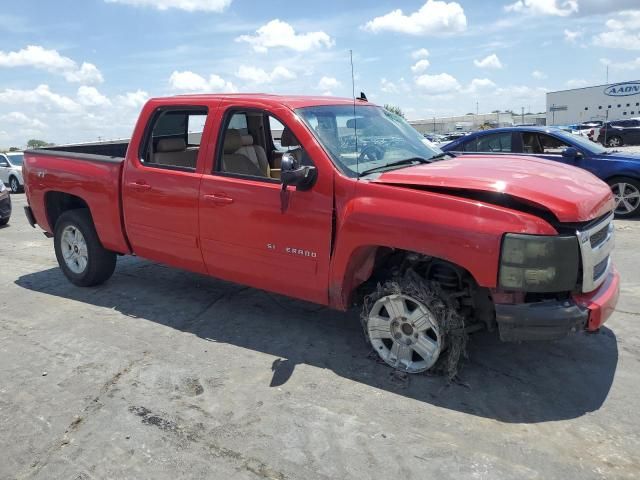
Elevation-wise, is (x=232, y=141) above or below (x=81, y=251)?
above

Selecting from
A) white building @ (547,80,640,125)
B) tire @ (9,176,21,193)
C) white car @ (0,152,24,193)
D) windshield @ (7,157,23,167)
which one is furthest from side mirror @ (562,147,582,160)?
white building @ (547,80,640,125)

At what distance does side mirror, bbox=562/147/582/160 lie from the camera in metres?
8.73

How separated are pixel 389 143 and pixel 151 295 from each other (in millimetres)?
2943

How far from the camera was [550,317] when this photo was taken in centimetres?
318

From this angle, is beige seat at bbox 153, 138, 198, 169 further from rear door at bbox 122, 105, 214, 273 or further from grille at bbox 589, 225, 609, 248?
grille at bbox 589, 225, 609, 248

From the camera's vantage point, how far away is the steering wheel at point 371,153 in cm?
407

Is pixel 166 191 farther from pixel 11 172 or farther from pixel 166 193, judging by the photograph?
pixel 11 172

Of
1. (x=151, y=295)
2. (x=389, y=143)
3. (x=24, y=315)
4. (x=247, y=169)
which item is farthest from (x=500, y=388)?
(x=24, y=315)

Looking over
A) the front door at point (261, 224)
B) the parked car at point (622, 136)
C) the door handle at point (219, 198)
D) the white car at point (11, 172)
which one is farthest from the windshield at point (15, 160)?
the parked car at point (622, 136)

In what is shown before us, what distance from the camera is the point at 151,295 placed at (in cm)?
564

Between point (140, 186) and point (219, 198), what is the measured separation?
992mm

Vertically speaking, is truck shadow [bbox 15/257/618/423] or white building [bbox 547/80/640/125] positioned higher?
white building [bbox 547/80/640/125]

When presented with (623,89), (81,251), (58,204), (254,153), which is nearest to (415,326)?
(254,153)

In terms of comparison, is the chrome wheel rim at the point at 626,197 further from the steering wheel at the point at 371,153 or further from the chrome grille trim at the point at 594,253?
the steering wheel at the point at 371,153
